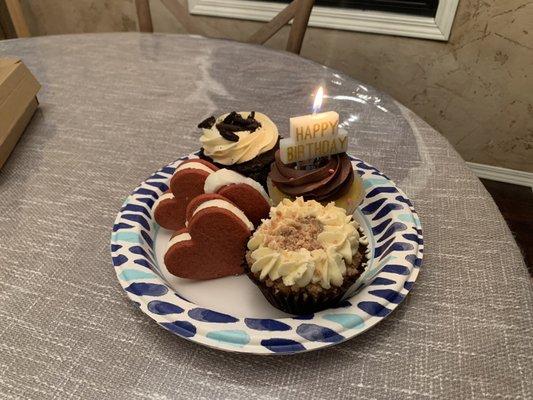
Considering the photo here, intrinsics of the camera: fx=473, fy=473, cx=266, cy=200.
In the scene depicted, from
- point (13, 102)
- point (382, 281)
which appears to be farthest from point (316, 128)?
point (13, 102)

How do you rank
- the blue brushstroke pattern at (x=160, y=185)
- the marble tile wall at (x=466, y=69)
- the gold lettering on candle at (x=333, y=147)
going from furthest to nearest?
the marble tile wall at (x=466, y=69) < the blue brushstroke pattern at (x=160, y=185) < the gold lettering on candle at (x=333, y=147)

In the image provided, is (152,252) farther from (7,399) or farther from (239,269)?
(7,399)

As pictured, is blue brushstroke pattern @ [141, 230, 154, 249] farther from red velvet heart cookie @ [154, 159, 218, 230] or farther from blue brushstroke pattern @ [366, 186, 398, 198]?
blue brushstroke pattern @ [366, 186, 398, 198]

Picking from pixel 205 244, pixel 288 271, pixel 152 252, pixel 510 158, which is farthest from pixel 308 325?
pixel 510 158

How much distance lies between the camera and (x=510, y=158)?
7.52 ft

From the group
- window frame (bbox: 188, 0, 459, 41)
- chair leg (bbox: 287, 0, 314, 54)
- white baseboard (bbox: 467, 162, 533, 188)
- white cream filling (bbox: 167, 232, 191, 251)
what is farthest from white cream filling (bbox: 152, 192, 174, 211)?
white baseboard (bbox: 467, 162, 533, 188)

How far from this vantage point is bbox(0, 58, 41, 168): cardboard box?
101 centimetres

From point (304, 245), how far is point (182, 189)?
0.26 m

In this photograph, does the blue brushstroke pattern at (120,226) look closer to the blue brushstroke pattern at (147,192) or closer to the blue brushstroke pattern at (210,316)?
the blue brushstroke pattern at (147,192)

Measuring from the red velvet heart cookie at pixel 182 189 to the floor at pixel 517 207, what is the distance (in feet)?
5.54

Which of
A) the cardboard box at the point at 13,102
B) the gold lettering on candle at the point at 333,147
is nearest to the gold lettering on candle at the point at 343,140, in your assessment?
the gold lettering on candle at the point at 333,147

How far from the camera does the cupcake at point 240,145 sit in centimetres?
86

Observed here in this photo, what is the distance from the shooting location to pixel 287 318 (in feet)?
2.12

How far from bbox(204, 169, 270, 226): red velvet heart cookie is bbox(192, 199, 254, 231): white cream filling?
2cm
